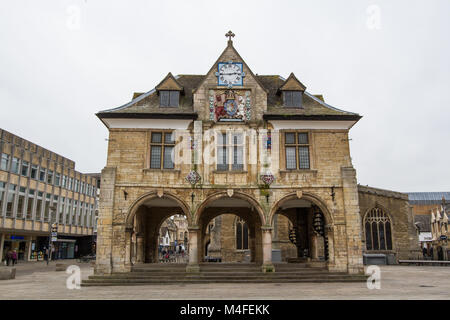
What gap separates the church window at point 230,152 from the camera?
19.5m

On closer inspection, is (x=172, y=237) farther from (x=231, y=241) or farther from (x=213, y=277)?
(x=213, y=277)

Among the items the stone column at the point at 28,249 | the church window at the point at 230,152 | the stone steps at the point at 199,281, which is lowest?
the stone steps at the point at 199,281

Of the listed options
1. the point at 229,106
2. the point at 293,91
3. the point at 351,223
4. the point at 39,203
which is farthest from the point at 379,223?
the point at 39,203

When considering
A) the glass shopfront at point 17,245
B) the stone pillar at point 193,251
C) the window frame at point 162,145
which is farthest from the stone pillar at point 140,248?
the glass shopfront at point 17,245

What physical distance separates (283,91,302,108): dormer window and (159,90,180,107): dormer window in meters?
6.13

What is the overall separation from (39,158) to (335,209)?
38.9m

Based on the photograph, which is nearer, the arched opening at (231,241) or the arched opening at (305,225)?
the arched opening at (305,225)

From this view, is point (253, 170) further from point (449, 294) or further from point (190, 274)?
point (449, 294)

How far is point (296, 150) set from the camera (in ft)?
64.6

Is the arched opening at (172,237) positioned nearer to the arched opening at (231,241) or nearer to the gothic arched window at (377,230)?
the arched opening at (231,241)

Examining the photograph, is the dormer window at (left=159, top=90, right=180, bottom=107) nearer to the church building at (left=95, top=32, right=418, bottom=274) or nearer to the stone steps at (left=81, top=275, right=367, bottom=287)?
the church building at (left=95, top=32, right=418, bottom=274)

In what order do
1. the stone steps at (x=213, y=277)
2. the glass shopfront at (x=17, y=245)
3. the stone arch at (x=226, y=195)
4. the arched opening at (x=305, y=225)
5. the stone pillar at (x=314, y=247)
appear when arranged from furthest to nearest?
the glass shopfront at (x=17, y=245), the stone pillar at (x=314, y=247), the arched opening at (x=305, y=225), the stone arch at (x=226, y=195), the stone steps at (x=213, y=277)

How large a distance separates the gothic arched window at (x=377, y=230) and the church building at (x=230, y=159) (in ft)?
60.9

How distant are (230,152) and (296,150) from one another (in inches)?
141
